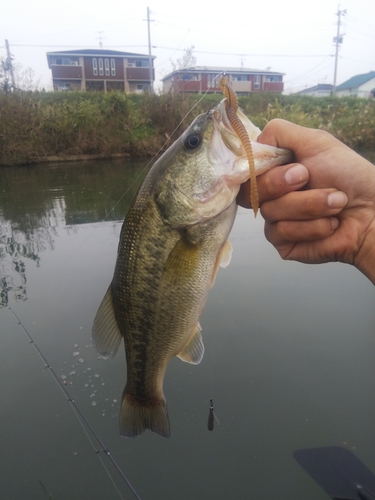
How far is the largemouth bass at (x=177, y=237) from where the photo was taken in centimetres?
155

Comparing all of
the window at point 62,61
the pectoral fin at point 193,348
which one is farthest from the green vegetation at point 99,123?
the window at point 62,61

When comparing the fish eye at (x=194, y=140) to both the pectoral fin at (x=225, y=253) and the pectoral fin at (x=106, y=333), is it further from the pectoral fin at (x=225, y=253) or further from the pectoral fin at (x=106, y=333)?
the pectoral fin at (x=106, y=333)

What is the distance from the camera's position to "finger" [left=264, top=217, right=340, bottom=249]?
5.53 ft

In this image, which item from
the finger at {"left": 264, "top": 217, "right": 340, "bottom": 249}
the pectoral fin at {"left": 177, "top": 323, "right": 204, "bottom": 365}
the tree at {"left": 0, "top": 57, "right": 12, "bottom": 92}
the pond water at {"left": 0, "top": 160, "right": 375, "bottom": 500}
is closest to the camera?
the finger at {"left": 264, "top": 217, "right": 340, "bottom": 249}

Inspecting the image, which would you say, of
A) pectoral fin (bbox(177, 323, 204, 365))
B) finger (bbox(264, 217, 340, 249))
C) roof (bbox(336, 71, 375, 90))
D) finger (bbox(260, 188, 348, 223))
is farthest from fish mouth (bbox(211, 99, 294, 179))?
roof (bbox(336, 71, 375, 90))

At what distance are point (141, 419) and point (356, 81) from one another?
68477mm

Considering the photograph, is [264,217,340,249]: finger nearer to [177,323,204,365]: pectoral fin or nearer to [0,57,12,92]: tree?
[177,323,204,365]: pectoral fin

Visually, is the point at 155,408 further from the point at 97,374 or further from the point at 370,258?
the point at 97,374

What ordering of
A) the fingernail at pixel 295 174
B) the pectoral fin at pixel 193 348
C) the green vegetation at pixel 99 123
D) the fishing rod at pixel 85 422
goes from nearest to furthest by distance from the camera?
the fingernail at pixel 295 174 < the pectoral fin at pixel 193 348 < the fishing rod at pixel 85 422 < the green vegetation at pixel 99 123

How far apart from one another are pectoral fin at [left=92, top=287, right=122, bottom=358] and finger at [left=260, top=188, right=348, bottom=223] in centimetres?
92

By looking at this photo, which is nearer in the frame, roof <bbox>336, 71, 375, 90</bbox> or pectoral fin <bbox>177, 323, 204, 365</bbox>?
pectoral fin <bbox>177, 323, 204, 365</bbox>

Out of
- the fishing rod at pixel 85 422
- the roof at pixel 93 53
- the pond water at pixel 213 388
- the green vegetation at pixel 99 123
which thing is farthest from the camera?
the roof at pixel 93 53

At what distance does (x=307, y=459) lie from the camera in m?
2.41

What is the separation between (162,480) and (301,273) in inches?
123
